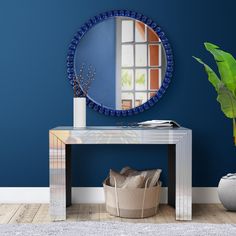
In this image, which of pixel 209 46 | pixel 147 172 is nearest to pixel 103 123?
pixel 147 172

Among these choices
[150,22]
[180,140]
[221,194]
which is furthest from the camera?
[150,22]

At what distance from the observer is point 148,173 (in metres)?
3.71

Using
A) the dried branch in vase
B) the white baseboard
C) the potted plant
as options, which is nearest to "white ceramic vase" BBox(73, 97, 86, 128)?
the dried branch in vase

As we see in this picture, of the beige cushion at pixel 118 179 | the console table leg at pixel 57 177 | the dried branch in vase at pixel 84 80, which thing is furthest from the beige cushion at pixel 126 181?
the dried branch in vase at pixel 84 80

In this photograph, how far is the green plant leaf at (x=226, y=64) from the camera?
3.49 metres

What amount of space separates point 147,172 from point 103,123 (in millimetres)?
613

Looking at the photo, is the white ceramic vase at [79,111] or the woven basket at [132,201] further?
the white ceramic vase at [79,111]

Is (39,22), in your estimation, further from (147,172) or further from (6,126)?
(147,172)

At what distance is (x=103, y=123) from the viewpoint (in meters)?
4.02

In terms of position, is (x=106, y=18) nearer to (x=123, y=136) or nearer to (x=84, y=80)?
(x=84, y=80)

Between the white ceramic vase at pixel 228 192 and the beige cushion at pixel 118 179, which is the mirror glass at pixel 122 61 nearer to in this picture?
the beige cushion at pixel 118 179

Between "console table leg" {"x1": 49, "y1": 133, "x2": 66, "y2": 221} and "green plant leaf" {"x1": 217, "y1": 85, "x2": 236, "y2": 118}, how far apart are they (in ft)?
4.10

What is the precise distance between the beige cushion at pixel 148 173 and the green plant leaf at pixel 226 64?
0.87 meters

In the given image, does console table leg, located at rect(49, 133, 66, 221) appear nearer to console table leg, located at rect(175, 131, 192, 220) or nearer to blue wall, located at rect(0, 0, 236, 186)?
blue wall, located at rect(0, 0, 236, 186)
